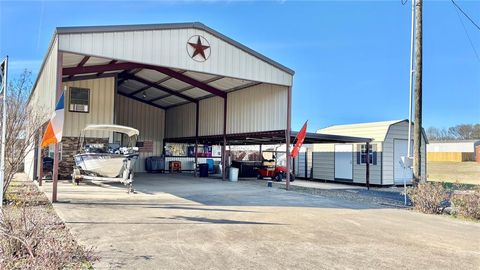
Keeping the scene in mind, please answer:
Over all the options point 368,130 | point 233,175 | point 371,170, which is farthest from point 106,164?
point 368,130

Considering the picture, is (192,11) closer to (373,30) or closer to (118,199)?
(118,199)

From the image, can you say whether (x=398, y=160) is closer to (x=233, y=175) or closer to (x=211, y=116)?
(x=233, y=175)

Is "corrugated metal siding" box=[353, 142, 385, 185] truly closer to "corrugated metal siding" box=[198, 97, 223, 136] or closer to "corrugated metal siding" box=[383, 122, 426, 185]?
"corrugated metal siding" box=[383, 122, 426, 185]

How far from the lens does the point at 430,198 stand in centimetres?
1027

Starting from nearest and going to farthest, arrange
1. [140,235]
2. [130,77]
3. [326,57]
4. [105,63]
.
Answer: [140,235], [105,63], [130,77], [326,57]

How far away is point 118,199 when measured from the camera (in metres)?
11.2

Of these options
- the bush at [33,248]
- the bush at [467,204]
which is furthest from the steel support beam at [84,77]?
the bush at [467,204]

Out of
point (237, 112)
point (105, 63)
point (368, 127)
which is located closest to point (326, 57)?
point (368, 127)

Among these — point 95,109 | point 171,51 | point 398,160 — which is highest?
point 171,51

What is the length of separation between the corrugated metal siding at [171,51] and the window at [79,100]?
7217 mm

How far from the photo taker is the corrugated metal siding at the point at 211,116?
21.0m

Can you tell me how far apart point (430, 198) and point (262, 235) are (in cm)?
576

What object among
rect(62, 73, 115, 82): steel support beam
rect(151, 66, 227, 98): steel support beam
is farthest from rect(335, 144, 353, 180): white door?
rect(62, 73, 115, 82): steel support beam

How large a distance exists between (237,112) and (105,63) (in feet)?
22.0
